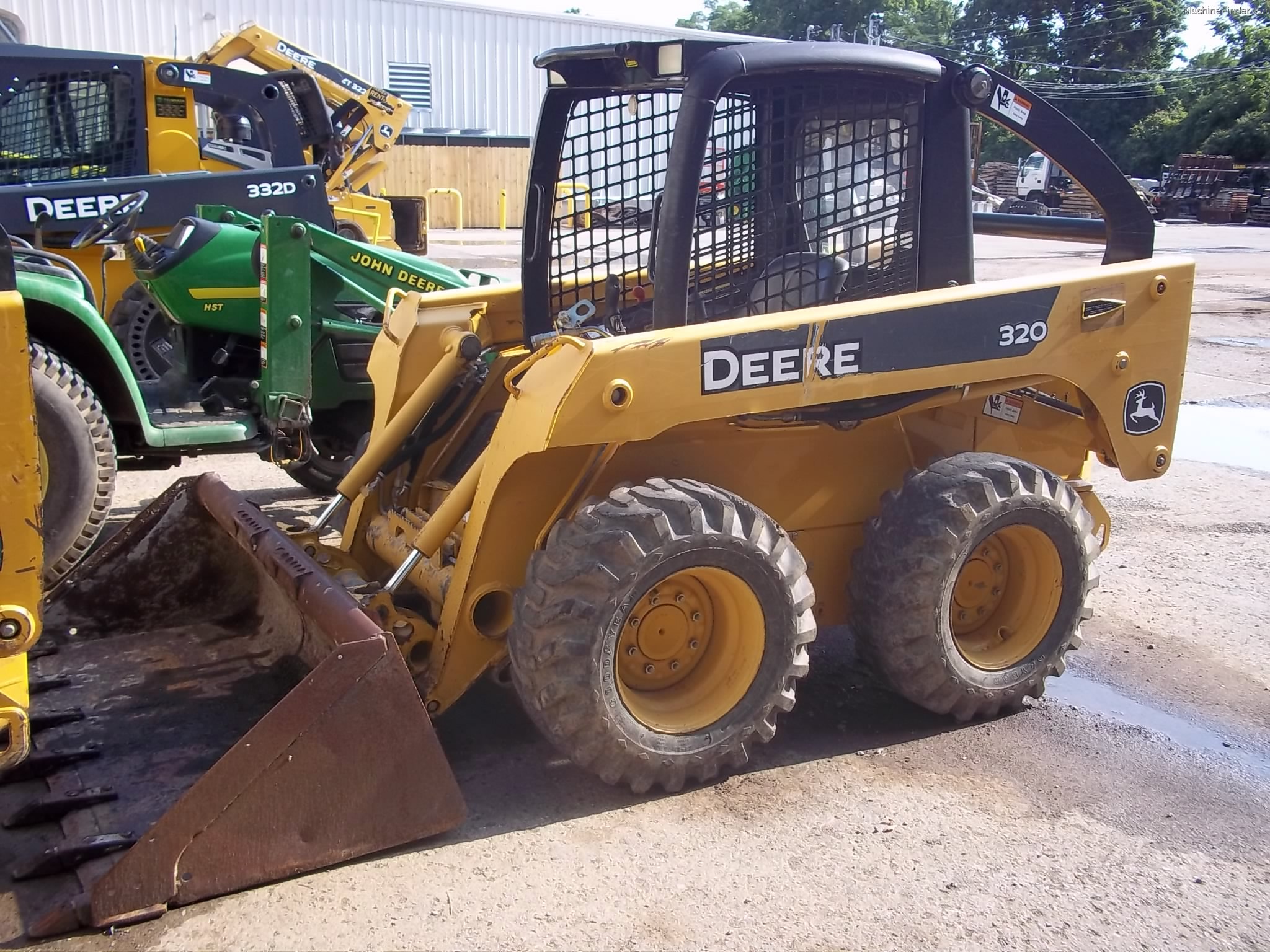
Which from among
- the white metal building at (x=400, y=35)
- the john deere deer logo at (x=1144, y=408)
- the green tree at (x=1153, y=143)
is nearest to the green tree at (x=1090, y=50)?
the green tree at (x=1153, y=143)

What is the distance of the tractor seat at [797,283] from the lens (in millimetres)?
3902

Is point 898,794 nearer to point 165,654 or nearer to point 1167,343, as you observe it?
point 1167,343

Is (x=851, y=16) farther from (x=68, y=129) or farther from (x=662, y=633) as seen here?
(x=662, y=633)

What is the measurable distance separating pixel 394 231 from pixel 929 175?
41.5ft

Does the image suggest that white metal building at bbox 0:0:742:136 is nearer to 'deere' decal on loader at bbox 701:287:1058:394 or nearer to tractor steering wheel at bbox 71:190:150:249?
tractor steering wheel at bbox 71:190:150:249

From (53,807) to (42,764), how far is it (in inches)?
11.1

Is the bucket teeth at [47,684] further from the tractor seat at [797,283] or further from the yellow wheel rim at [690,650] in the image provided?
the tractor seat at [797,283]

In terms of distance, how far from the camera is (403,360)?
4574 mm

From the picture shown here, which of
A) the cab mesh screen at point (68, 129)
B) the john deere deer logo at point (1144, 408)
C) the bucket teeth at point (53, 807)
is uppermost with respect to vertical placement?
the cab mesh screen at point (68, 129)

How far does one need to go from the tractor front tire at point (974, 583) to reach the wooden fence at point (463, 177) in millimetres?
25445

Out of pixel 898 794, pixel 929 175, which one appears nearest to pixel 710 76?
pixel 929 175

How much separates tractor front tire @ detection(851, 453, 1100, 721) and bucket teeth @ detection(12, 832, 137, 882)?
2.34m

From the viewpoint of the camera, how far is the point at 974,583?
427 cm

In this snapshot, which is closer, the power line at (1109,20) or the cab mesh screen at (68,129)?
the cab mesh screen at (68,129)
